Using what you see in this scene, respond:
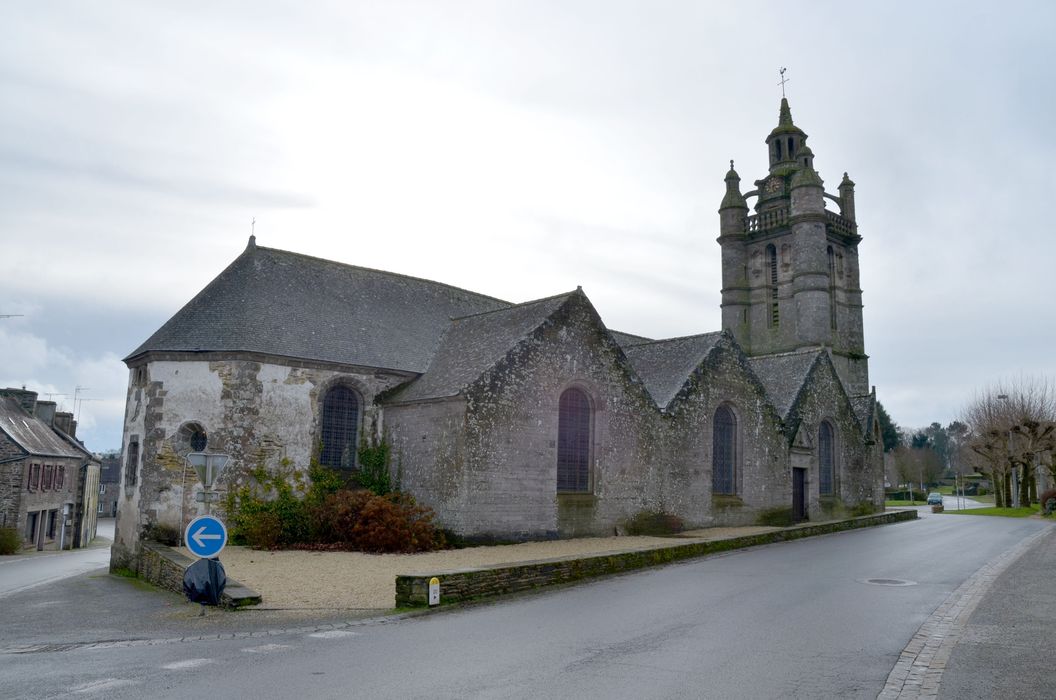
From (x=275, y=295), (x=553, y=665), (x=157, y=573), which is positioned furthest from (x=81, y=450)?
(x=553, y=665)

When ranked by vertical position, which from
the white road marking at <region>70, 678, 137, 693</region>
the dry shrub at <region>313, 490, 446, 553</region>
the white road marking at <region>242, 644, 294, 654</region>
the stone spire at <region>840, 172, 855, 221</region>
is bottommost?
the white road marking at <region>242, 644, 294, 654</region>

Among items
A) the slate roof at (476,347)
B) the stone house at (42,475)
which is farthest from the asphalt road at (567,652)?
the stone house at (42,475)

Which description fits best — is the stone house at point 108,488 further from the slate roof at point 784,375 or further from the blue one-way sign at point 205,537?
the blue one-way sign at point 205,537

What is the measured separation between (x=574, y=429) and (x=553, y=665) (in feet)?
47.3

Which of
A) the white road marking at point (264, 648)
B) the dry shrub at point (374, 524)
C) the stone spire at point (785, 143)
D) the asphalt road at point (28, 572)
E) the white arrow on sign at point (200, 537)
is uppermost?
the stone spire at point (785, 143)

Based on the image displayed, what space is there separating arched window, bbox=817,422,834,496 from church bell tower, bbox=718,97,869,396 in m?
11.5

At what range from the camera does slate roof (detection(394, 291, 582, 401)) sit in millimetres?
20625

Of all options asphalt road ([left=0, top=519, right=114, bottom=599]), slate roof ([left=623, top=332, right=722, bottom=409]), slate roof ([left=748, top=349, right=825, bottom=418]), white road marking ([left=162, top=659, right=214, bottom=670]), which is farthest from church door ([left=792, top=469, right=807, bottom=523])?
white road marking ([left=162, top=659, right=214, bottom=670])

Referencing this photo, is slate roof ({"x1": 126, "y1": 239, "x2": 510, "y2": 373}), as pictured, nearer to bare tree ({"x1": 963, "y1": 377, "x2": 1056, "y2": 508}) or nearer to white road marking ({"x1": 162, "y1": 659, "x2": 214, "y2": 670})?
white road marking ({"x1": 162, "y1": 659, "x2": 214, "y2": 670})

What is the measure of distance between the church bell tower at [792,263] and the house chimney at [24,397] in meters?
43.7

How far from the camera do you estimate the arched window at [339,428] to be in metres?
22.1

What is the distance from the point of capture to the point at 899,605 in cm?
1121

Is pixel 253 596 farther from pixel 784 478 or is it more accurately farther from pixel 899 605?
pixel 784 478

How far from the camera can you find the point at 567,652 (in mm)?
8250
